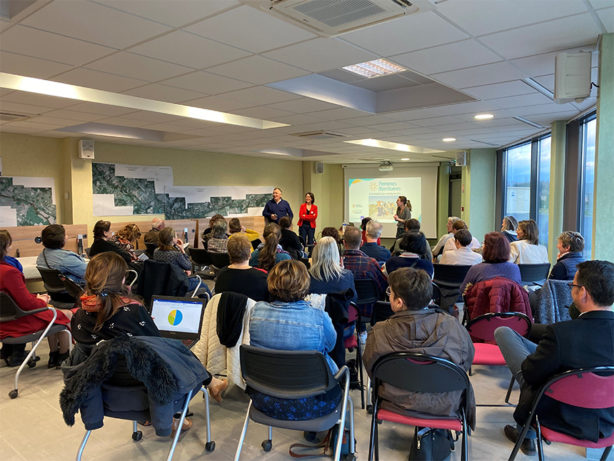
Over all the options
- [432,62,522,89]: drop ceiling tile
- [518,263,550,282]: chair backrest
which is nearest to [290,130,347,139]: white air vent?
[432,62,522,89]: drop ceiling tile

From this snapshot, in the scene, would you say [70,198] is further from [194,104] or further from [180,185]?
[194,104]

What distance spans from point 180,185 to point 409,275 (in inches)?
350

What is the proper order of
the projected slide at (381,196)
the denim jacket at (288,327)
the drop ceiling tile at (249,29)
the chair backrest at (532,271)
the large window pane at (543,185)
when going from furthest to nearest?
the projected slide at (381,196) → the large window pane at (543,185) → the chair backrest at (532,271) → the drop ceiling tile at (249,29) → the denim jacket at (288,327)

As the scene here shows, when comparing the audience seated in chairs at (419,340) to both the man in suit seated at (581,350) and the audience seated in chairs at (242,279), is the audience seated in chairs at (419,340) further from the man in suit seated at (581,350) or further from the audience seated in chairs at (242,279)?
the audience seated in chairs at (242,279)

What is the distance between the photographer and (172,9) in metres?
2.58

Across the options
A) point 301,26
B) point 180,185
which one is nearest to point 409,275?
point 301,26

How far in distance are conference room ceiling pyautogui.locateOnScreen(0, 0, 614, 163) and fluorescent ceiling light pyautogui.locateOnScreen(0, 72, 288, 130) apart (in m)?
0.03

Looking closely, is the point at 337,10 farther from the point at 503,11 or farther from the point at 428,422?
the point at 428,422

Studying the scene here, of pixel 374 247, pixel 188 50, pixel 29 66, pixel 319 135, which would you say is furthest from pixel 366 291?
pixel 319 135

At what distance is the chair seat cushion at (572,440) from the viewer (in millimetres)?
1948

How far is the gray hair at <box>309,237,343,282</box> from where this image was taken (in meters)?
3.27

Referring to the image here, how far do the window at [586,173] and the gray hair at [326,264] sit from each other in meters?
4.11

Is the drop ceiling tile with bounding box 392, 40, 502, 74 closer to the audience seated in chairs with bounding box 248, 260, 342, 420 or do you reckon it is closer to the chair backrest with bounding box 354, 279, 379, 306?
the chair backrest with bounding box 354, 279, 379, 306

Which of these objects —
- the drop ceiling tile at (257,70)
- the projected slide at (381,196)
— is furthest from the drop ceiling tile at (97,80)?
the projected slide at (381,196)
